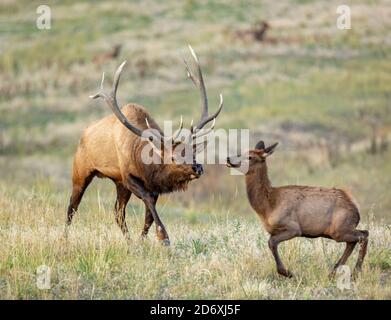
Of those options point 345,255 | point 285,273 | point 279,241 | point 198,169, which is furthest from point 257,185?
point 198,169

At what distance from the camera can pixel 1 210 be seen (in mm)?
13359

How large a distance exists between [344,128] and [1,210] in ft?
54.1

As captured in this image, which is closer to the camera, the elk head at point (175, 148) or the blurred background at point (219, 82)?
the elk head at point (175, 148)

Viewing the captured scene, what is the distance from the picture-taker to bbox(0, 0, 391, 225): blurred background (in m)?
24.5

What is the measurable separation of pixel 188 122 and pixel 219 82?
5.30 metres

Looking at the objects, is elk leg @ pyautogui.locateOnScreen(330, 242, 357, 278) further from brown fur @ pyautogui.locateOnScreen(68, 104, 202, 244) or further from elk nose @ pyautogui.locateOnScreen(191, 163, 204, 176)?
brown fur @ pyautogui.locateOnScreen(68, 104, 202, 244)

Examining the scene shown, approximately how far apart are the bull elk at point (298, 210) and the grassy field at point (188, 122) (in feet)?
1.41

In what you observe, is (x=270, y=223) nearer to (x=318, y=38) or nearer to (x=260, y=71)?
(x=260, y=71)

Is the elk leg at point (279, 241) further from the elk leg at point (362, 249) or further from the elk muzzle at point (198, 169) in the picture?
the elk muzzle at point (198, 169)

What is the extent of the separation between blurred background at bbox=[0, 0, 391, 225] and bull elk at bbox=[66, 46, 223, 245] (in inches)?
154

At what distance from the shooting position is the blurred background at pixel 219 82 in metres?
24.5

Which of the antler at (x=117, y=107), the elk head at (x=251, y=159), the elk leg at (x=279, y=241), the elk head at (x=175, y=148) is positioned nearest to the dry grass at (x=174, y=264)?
the elk leg at (x=279, y=241)

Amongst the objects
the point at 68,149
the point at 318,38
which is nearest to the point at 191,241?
the point at 68,149

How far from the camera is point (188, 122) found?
1107 inches
